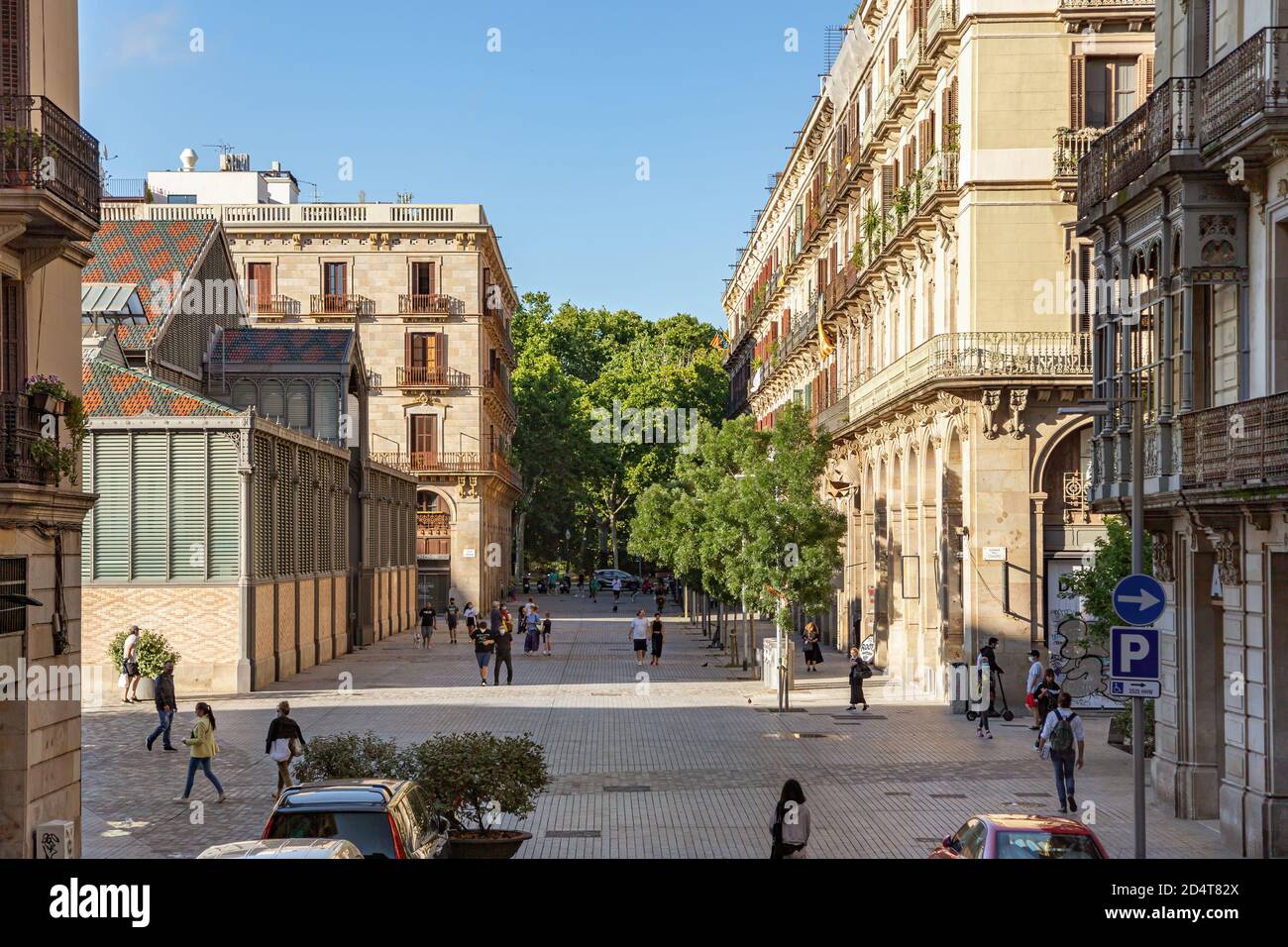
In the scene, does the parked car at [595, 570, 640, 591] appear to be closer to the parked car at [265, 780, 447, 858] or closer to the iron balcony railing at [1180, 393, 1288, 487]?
the iron balcony railing at [1180, 393, 1288, 487]

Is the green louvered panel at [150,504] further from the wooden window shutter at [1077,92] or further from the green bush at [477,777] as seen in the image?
the wooden window shutter at [1077,92]

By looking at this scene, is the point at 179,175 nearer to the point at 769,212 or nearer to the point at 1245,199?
the point at 769,212

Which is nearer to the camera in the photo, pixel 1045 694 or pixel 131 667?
pixel 1045 694

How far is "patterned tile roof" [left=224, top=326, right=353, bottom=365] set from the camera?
53.5 metres

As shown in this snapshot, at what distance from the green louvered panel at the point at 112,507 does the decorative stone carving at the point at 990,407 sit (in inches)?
780

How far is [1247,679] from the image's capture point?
712 inches

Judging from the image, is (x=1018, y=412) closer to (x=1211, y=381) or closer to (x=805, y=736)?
(x=805, y=736)

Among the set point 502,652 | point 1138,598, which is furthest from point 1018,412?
point 1138,598

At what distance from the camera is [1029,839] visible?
13047 mm

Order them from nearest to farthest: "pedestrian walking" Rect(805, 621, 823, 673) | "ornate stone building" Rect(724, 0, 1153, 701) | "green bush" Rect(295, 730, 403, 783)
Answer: "green bush" Rect(295, 730, 403, 783)
"ornate stone building" Rect(724, 0, 1153, 701)
"pedestrian walking" Rect(805, 621, 823, 673)

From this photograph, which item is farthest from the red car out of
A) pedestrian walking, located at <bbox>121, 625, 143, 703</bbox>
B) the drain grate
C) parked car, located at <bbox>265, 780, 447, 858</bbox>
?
pedestrian walking, located at <bbox>121, 625, 143, 703</bbox>

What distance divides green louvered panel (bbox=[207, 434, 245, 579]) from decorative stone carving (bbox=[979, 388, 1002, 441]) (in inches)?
687

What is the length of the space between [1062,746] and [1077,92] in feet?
59.5
